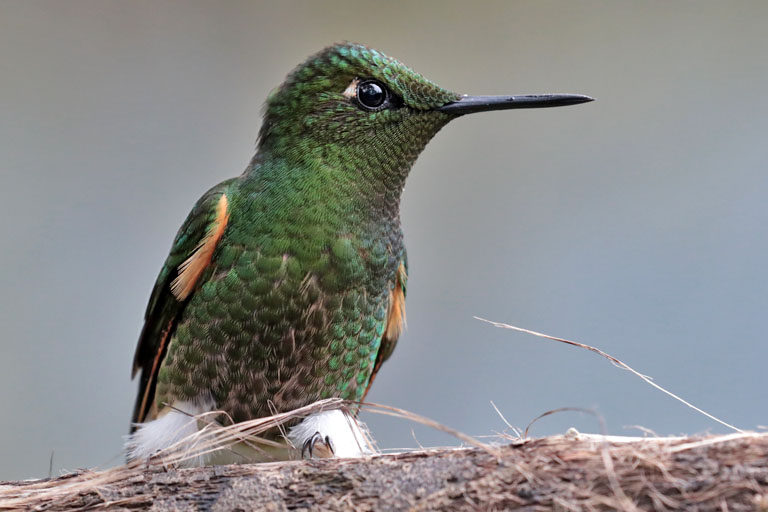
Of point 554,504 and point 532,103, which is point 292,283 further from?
point 554,504

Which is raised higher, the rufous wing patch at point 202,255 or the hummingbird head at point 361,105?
the hummingbird head at point 361,105

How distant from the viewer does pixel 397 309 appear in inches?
92.8

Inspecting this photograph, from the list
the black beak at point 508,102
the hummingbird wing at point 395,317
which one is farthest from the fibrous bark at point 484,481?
the black beak at point 508,102

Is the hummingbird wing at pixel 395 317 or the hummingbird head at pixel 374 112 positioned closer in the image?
the hummingbird head at pixel 374 112

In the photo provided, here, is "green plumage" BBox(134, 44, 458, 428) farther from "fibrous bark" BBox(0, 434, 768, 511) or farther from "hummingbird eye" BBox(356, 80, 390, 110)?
"fibrous bark" BBox(0, 434, 768, 511)

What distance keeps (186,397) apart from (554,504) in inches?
45.7

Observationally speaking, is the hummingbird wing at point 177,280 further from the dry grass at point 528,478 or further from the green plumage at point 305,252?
the dry grass at point 528,478

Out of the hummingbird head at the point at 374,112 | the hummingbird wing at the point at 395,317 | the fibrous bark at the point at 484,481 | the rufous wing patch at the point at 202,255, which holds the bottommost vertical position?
the fibrous bark at the point at 484,481

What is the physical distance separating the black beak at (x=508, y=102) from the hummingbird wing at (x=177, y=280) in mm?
695

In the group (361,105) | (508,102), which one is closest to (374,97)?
(361,105)

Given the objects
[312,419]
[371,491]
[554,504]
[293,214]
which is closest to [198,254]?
[293,214]

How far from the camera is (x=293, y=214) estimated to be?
1.97 metres

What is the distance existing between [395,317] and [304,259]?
543 millimetres

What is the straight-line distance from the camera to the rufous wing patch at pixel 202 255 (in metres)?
2.03
